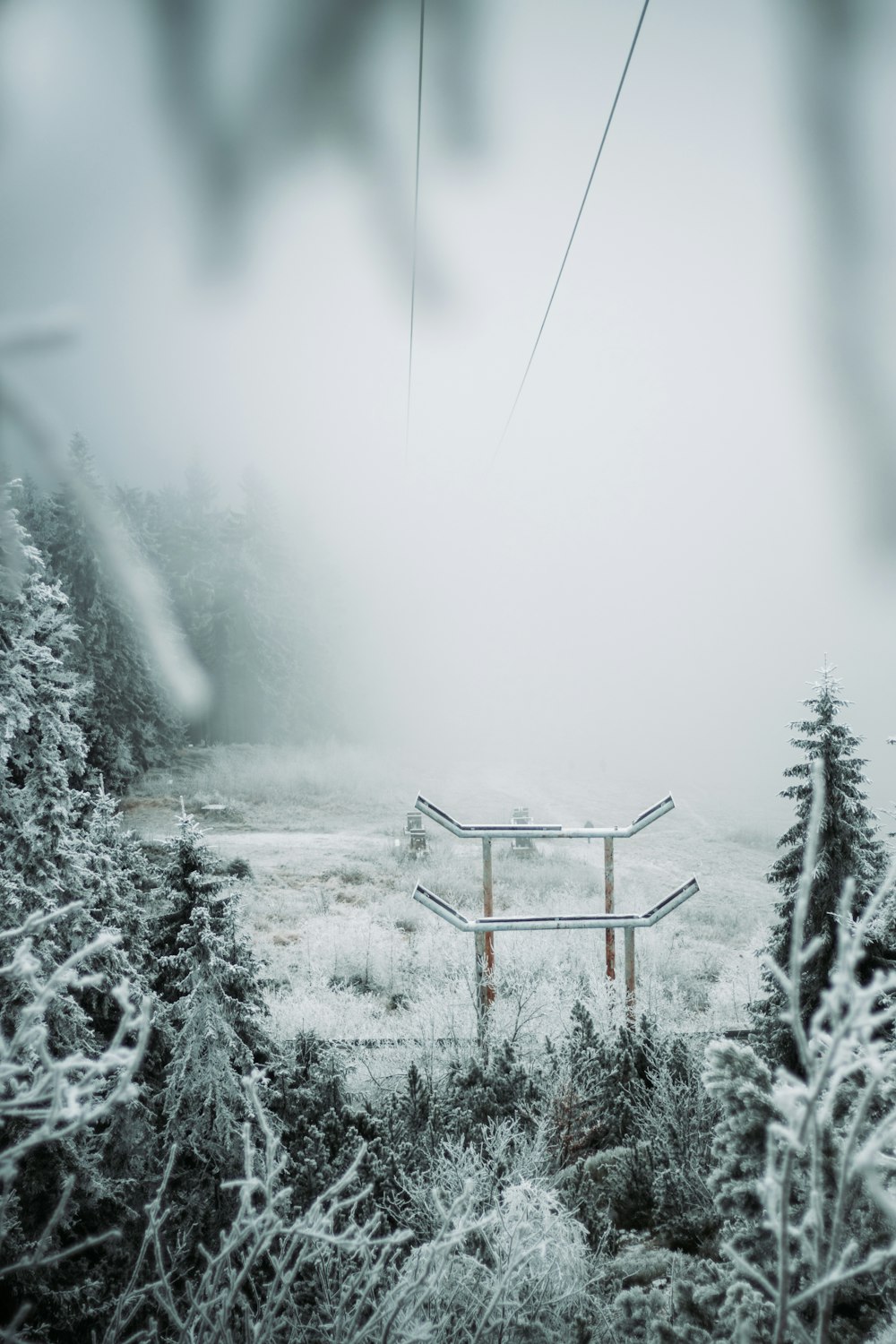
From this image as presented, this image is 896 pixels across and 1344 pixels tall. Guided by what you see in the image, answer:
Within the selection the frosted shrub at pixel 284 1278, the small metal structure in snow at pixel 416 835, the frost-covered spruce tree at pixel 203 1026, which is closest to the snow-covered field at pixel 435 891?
the small metal structure in snow at pixel 416 835

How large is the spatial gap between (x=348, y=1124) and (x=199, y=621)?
1386 centimetres

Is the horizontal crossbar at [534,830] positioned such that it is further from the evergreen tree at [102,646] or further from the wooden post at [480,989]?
the evergreen tree at [102,646]

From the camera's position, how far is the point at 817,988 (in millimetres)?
5309

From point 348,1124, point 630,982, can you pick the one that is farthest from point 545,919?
point 348,1124

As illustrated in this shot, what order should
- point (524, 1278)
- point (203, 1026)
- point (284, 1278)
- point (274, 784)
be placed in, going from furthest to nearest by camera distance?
point (274, 784) → point (203, 1026) → point (524, 1278) → point (284, 1278)

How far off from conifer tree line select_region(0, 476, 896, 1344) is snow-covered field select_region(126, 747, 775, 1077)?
110cm

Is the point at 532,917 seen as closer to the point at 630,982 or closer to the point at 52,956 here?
the point at 630,982

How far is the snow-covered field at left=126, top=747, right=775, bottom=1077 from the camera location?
7.75m

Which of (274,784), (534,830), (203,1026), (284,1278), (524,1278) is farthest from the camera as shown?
(274,784)

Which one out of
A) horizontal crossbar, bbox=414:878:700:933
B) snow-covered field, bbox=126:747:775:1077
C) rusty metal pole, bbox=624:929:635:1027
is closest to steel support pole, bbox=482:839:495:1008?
horizontal crossbar, bbox=414:878:700:933

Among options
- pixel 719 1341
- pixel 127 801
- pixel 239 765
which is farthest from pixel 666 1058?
pixel 239 765

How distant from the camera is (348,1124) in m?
5.48

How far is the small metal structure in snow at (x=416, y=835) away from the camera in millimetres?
13516

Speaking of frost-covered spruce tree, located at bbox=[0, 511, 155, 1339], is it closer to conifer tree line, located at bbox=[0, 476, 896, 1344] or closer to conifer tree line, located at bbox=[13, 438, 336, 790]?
conifer tree line, located at bbox=[0, 476, 896, 1344]
